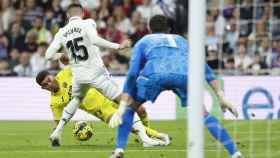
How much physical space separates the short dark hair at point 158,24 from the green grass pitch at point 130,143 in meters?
1.77

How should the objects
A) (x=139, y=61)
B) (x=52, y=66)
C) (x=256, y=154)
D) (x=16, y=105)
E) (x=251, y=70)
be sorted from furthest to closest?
(x=52, y=66) → (x=16, y=105) → (x=251, y=70) → (x=256, y=154) → (x=139, y=61)

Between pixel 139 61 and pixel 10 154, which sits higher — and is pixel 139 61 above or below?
above

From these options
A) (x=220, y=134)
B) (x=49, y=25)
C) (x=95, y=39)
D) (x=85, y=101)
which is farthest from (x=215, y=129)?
(x=49, y=25)

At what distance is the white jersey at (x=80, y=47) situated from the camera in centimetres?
1432

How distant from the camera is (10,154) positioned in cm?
1314

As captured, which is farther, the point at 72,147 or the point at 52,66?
the point at 52,66

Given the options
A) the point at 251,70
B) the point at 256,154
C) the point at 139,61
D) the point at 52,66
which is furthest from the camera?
the point at 52,66

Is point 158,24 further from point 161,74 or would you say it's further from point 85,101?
point 85,101

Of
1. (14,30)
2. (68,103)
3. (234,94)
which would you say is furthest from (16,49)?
(68,103)

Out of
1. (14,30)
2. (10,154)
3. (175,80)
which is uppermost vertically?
(14,30)

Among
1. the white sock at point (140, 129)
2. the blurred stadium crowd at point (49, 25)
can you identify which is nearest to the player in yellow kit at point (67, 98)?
the white sock at point (140, 129)

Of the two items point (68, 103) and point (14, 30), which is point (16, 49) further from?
point (68, 103)

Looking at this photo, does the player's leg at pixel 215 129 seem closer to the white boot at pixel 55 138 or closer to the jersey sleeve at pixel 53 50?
the jersey sleeve at pixel 53 50

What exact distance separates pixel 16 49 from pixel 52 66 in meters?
1.37
